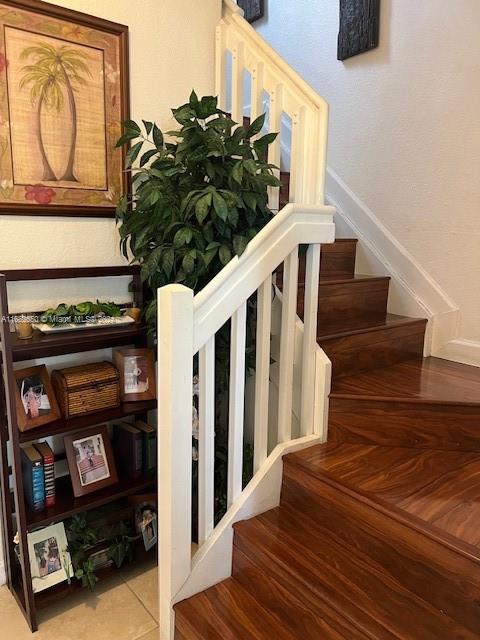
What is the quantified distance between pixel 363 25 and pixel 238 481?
8.14 ft

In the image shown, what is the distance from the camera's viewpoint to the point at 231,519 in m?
1.59

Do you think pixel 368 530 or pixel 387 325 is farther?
pixel 387 325

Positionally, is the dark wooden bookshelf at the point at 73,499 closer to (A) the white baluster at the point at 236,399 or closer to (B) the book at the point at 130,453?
(B) the book at the point at 130,453

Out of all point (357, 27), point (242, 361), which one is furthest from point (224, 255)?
point (357, 27)

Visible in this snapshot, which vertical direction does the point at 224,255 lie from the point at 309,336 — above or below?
above

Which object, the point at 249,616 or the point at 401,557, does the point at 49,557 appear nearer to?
the point at 249,616

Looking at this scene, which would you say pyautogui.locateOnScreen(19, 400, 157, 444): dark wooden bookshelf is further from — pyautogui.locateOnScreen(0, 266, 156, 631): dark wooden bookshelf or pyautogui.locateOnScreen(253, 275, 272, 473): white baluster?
pyautogui.locateOnScreen(253, 275, 272, 473): white baluster

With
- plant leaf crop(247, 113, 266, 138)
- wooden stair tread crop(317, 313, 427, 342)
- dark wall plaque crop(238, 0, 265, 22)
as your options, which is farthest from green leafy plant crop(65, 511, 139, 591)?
dark wall plaque crop(238, 0, 265, 22)

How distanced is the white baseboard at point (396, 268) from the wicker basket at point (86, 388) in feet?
5.21

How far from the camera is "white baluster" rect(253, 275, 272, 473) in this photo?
1.60 metres

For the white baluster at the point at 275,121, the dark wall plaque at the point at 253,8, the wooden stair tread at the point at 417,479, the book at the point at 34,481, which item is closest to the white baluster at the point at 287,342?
the wooden stair tread at the point at 417,479

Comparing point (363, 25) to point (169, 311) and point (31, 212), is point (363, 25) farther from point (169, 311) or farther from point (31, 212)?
point (169, 311)

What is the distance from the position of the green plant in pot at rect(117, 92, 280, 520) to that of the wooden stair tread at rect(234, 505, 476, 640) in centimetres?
86

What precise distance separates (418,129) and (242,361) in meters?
1.69
